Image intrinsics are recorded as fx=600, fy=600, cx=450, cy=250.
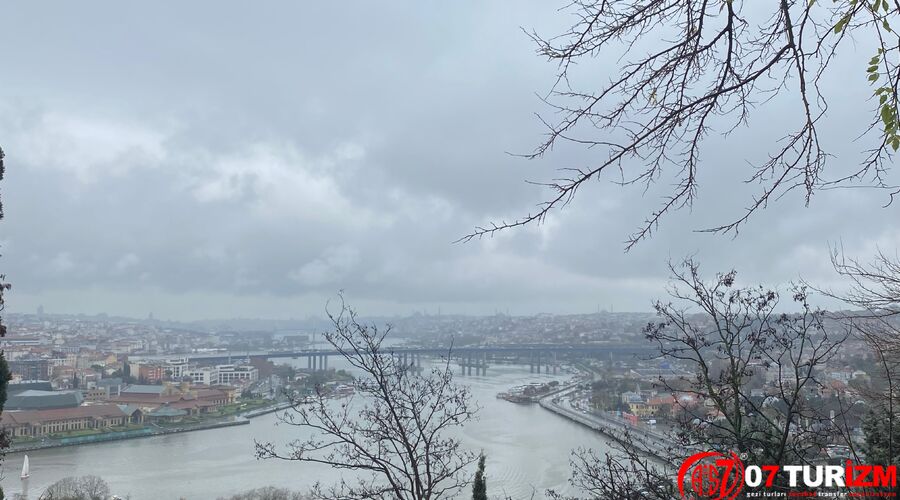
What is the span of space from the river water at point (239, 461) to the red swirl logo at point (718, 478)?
5.14 meters

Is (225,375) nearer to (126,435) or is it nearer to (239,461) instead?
(126,435)

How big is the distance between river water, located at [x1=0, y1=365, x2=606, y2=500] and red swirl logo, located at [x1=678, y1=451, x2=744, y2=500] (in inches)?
202

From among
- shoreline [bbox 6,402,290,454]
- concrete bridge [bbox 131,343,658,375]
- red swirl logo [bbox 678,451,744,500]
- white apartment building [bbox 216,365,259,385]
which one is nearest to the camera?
red swirl logo [bbox 678,451,744,500]

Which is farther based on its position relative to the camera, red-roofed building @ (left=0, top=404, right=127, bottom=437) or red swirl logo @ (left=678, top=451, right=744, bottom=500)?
red-roofed building @ (left=0, top=404, right=127, bottom=437)

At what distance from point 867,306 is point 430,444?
6.42 feet

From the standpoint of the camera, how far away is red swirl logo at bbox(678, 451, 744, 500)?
5.51 feet

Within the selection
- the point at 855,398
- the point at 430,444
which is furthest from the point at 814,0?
the point at 855,398

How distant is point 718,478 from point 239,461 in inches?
423

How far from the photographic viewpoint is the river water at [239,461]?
855cm

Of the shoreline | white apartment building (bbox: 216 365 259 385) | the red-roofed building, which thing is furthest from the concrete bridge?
the red-roofed building

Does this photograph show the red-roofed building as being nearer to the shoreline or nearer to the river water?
the shoreline

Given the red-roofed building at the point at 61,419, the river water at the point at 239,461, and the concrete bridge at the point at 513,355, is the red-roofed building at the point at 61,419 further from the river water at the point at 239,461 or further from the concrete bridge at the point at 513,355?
the concrete bridge at the point at 513,355

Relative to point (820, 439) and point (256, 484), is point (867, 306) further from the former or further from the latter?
point (256, 484)

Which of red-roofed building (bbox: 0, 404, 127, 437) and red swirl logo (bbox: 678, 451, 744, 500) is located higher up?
red swirl logo (bbox: 678, 451, 744, 500)
